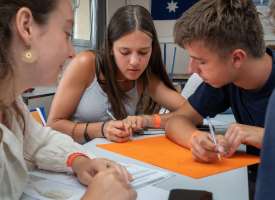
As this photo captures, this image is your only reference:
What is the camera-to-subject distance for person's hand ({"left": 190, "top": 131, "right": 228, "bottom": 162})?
106 centimetres

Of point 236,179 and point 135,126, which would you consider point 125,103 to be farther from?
point 236,179

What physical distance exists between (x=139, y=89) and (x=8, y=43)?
1133mm

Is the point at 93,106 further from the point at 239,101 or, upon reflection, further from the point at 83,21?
the point at 83,21

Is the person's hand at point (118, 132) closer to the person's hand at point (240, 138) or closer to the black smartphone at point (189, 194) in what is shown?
the person's hand at point (240, 138)

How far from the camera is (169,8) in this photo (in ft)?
10.8

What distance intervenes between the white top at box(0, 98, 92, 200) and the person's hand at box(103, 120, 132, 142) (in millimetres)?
268

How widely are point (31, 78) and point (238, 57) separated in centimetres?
70

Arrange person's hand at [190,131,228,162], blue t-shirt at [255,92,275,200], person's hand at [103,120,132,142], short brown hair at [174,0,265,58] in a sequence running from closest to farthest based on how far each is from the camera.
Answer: blue t-shirt at [255,92,275,200]
person's hand at [190,131,228,162]
short brown hair at [174,0,265,58]
person's hand at [103,120,132,142]

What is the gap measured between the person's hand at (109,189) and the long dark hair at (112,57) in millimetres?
914

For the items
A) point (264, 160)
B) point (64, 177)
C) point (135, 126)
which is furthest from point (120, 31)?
point (264, 160)

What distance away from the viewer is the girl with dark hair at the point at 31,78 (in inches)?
28.8

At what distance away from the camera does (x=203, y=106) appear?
58.6 inches

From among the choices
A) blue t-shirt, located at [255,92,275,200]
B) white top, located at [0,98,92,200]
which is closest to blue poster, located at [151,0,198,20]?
white top, located at [0,98,92,200]

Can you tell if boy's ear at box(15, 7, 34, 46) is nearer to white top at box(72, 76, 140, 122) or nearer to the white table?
the white table
